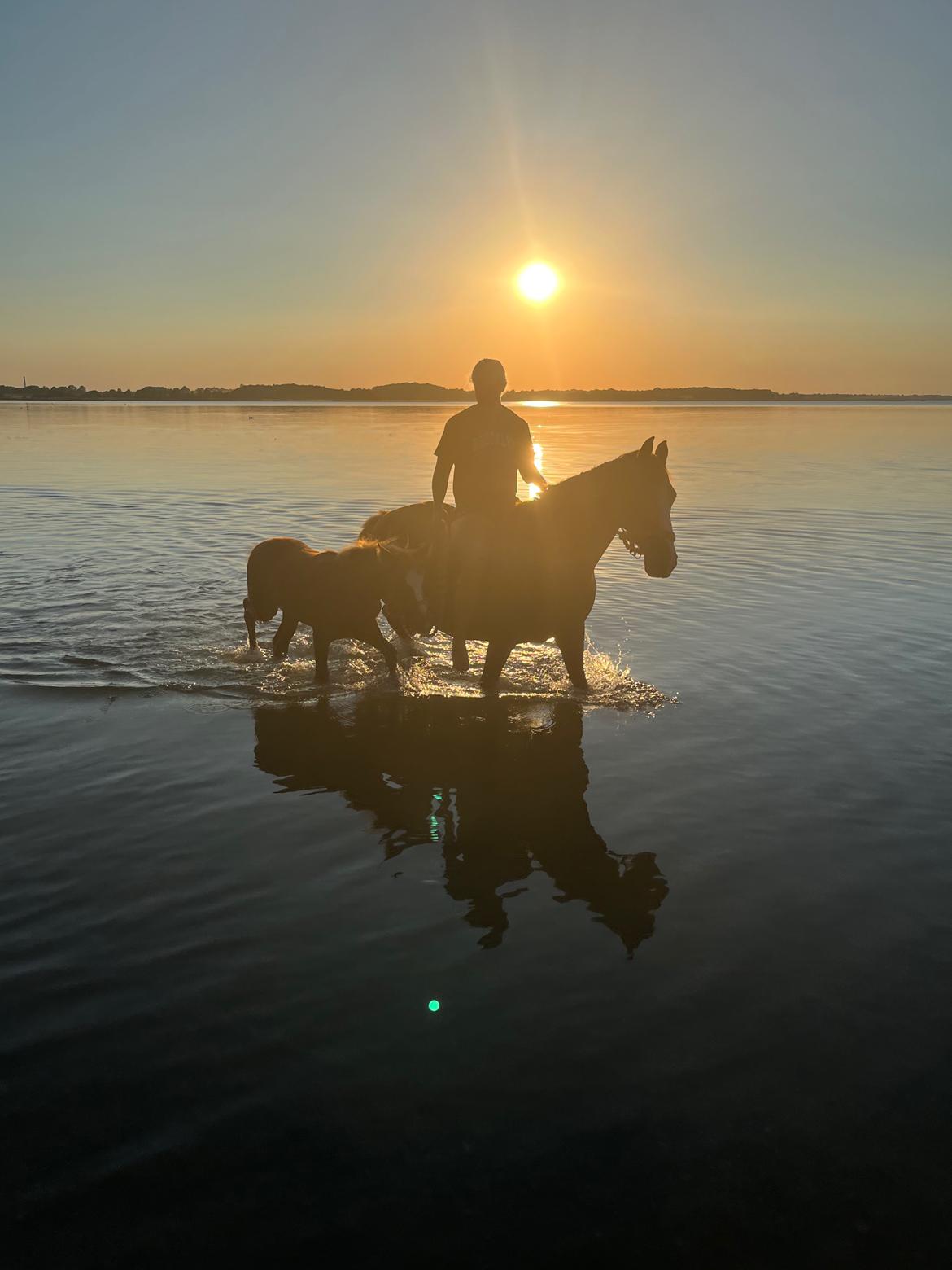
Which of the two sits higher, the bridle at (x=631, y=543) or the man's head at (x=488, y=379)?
the man's head at (x=488, y=379)

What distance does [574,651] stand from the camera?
9156mm

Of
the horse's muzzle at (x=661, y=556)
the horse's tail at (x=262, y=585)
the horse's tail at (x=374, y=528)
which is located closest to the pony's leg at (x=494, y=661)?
the horse's muzzle at (x=661, y=556)

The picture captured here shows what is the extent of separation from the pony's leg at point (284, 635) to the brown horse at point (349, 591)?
0.89 ft

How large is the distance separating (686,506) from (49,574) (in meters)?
18.9

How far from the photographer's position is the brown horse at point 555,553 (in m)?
8.00

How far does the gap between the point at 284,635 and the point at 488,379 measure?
4.08m

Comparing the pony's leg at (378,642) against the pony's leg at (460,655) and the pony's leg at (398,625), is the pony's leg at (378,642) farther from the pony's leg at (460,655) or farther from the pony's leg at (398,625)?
the pony's leg at (460,655)

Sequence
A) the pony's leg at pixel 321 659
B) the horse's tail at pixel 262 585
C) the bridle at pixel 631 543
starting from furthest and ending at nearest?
the horse's tail at pixel 262 585
the pony's leg at pixel 321 659
the bridle at pixel 631 543

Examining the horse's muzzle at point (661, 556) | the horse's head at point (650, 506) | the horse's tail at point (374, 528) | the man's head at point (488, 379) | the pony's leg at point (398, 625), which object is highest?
the man's head at point (488, 379)

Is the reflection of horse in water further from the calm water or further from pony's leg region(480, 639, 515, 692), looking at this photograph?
pony's leg region(480, 639, 515, 692)

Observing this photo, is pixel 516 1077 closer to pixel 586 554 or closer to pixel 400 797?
pixel 400 797

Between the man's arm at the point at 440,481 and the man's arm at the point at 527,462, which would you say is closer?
the man's arm at the point at 527,462

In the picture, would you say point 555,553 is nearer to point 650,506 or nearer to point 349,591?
point 650,506

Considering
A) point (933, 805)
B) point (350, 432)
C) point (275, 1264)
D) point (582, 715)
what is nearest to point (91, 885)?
point (275, 1264)
